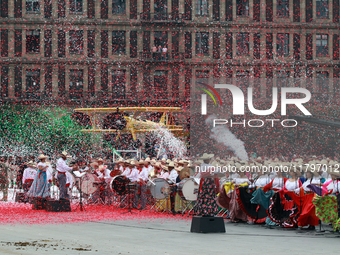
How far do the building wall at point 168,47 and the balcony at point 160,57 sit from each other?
80 mm

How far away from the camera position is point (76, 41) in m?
50.8

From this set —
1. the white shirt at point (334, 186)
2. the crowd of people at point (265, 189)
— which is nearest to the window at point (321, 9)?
the crowd of people at point (265, 189)

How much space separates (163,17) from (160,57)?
3.29m

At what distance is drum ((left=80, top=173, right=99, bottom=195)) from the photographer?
64.3 feet

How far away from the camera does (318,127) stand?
1487 centimetres

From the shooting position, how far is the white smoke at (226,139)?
13.4m

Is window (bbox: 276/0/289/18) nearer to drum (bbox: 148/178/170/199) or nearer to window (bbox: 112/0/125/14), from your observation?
window (bbox: 112/0/125/14)

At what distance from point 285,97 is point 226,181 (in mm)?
4030

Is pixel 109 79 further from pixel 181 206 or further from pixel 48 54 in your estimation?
pixel 181 206

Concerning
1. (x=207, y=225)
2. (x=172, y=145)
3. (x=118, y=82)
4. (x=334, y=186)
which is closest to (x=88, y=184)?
(x=207, y=225)

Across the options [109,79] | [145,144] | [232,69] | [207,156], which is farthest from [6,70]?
[207,156]

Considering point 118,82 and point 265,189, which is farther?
point 118,82

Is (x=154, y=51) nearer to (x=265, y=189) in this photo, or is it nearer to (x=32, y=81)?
(x=32, y=81)

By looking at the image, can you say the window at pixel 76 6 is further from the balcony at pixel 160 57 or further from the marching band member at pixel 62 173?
the marching band member at pixel 62 173
